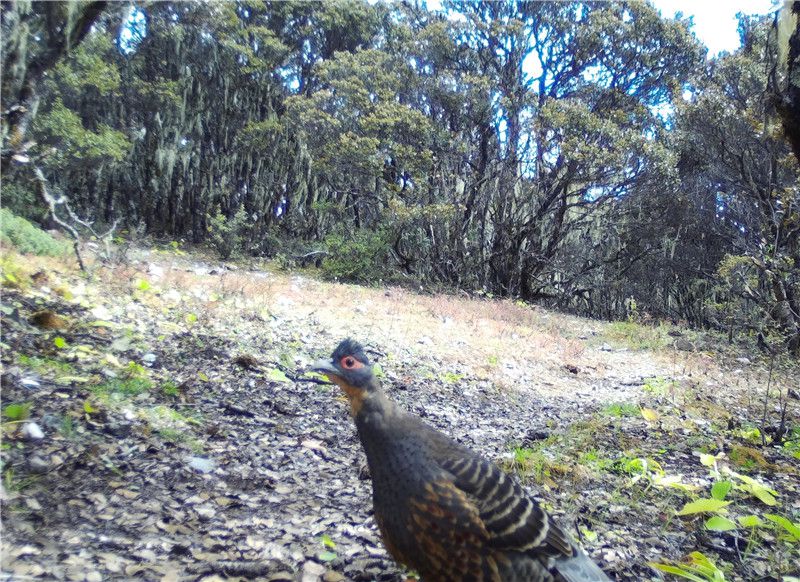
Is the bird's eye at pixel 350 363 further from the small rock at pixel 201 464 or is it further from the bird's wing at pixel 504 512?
the small rock at pixel 201 464

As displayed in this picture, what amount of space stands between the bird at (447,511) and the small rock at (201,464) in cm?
144

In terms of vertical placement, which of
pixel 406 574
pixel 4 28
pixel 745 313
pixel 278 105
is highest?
pixel 278 105

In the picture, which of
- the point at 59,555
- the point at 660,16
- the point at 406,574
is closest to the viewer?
the point at 59,555

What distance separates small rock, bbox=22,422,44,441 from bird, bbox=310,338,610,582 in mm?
1746

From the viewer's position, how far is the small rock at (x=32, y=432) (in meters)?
3.03

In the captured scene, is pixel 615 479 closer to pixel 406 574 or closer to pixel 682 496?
pixel 682 496

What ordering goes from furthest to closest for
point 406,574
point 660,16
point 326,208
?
point 326,208 → point 660,16 → point 406,574

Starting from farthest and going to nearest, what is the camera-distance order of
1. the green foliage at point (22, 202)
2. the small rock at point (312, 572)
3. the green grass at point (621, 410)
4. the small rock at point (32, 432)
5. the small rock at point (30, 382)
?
1. the green foliage at point (22, 202)
2. the green grass at point (621, 410)
3. the small rock at point (30, 382)
4. the small rock at point (32, 432)
5. the small rock at point (312, 572)

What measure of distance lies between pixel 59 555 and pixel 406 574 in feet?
4.80

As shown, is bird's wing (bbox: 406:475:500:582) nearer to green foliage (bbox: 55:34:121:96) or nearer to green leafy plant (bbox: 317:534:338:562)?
green leafy plant (bbox: 317:534:338:562)

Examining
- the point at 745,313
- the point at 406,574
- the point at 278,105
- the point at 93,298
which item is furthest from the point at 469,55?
the point at 406,574

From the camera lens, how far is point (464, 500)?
221cm

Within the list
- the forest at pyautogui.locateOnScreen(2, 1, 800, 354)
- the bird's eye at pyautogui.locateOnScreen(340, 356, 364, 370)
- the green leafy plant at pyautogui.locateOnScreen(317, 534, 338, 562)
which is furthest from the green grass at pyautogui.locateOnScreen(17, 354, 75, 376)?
the forest at pyautogui.locateOnScreen(2, 1, 800, 354)

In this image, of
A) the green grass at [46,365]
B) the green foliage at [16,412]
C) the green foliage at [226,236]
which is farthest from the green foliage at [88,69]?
the green foliage at [16,412]
